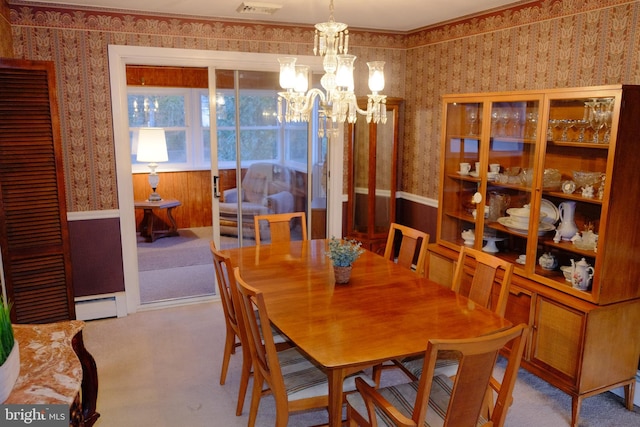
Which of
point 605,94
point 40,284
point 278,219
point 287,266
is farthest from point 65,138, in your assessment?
point 605,94

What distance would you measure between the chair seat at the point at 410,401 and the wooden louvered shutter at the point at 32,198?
2347 millimetres

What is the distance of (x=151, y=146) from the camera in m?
6.79

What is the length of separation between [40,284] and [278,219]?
171cm

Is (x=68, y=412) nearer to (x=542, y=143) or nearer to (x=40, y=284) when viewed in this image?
(x=40, y=284)

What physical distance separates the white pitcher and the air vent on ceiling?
247 cm

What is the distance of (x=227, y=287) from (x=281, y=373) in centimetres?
78

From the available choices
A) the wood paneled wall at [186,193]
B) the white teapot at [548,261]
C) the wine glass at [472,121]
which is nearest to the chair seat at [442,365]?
the white teapot at [548,261]

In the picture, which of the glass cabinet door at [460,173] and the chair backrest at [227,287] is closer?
the chair backrest at [227,287]

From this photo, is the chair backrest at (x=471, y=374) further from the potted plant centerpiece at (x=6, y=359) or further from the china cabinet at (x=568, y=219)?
the potted plant centerpiece at (x=6, y=359)

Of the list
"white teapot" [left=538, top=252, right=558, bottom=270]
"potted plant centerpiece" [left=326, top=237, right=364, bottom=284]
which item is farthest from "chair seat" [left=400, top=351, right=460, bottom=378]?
"white teapot" [left=538, top=252, right=558, bottom=270]

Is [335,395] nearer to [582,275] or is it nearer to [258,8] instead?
[582,275]

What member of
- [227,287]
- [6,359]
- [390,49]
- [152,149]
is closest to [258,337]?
[227,287]

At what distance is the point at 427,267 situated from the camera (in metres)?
4.17

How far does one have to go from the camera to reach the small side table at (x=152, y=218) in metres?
6.59
